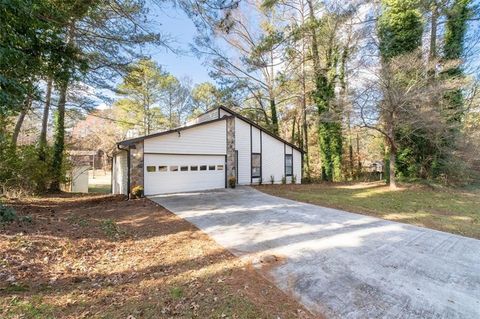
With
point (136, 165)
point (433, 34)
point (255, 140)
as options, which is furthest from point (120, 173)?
point (433, 34)

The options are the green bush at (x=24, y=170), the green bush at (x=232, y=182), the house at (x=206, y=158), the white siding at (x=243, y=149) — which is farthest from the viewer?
the white siding at (x=243, y=149)

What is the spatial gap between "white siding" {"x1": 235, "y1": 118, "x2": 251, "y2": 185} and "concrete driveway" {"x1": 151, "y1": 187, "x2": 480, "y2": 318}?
A: 7543mm

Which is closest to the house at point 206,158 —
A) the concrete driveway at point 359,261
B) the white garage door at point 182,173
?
the white garage door at point 182,173

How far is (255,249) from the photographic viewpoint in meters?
4.50

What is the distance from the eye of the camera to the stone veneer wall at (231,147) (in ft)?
45.6

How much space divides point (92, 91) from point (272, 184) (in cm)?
1111

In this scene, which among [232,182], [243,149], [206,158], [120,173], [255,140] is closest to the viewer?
[206,158]

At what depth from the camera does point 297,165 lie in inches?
695

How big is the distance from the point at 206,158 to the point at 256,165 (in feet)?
12.9

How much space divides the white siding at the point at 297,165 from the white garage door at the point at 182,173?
6.19 m

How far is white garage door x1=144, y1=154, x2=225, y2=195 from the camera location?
36.1 ft

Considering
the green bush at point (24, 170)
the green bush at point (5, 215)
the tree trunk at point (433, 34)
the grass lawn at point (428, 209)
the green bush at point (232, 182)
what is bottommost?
the grass lawn at point (428, 209)

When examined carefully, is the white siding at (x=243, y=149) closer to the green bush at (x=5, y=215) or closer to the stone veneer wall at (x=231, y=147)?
the stone veneer wall at (x=231, y=147)

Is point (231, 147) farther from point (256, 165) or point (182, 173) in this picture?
point (182, 173)
